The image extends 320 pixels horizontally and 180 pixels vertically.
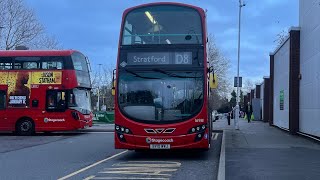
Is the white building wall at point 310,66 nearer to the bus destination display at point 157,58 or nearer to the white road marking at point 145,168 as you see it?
the bus destination display at point 157,58

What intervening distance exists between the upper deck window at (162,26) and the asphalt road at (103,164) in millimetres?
3563

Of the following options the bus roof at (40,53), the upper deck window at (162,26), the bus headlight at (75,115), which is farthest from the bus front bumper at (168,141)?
the bus roof at (40,53)

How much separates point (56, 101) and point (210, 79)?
41.6ft

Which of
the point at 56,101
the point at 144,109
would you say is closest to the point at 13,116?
the point at 56,101

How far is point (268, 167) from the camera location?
1199 centimetres

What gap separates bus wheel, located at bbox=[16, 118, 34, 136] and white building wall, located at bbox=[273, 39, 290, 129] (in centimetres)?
1435

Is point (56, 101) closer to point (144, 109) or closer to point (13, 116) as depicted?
point (13, 116)

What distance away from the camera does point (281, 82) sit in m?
30.9

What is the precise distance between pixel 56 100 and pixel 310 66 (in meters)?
13.1

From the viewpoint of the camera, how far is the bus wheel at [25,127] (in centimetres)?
2602

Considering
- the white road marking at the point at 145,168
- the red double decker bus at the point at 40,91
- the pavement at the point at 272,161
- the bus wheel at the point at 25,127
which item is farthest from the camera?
the bus wheel at the point at 25,127

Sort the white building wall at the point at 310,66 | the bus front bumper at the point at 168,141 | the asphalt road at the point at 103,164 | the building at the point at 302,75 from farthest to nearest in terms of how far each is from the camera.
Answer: the building at the point at 302,75 < the white building wall at the point at 310,66 < the bus front bumper at the point at 168,141 < the asphalt road at the point at 103,164

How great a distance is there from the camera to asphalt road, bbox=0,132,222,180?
1125 centimetres

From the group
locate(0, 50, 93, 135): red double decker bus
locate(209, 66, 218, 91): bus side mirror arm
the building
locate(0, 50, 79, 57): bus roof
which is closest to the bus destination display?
locate(209, 66, 218, 91): bus side mirror arm
